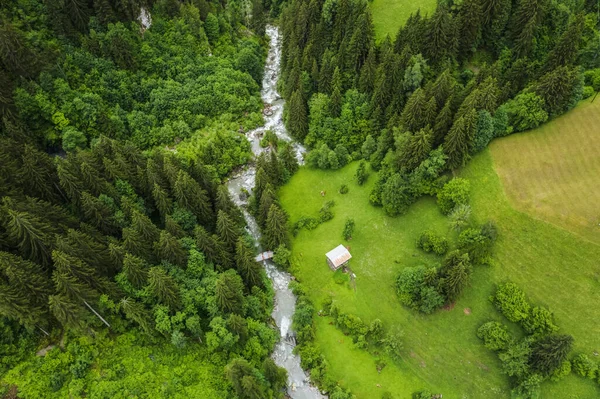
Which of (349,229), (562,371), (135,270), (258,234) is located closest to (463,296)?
(562,371)

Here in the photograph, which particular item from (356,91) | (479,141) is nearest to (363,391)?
(479,141)

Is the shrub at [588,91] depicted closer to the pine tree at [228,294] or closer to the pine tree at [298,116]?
Result: the pine tree at [298,116]

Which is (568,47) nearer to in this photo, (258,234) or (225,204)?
(258,234)

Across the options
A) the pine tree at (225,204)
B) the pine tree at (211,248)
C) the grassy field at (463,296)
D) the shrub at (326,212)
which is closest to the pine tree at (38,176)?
the pine tree at (211,248)

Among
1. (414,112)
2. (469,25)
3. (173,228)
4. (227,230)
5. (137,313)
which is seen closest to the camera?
(137,313)

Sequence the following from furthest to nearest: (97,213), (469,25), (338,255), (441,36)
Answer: (469,25) → (441,36) → (338,255) → (97,213)

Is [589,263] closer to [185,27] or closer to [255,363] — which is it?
[255,363]

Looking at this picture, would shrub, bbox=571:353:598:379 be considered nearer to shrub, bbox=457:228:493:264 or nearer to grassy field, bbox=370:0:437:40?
shrub, bbox=457:228:493:264
